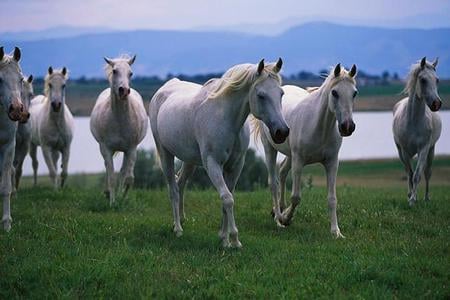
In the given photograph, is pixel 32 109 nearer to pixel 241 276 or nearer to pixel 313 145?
pixel 313 145

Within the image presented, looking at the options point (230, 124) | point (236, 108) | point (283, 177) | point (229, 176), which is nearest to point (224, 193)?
point (229, 176)

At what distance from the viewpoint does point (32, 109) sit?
16.6 meters

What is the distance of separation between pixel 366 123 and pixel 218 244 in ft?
242

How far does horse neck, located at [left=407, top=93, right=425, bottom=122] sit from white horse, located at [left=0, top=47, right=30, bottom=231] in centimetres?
705

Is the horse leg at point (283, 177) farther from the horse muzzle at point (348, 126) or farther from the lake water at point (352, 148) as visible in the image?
the lake water at point (352, 148)

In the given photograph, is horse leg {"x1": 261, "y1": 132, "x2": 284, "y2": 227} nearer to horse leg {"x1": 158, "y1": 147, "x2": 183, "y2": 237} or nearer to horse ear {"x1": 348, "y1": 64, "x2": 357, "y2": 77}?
horse leg {"x1": 158, "y1": 147, "x2": 183, "y2": 237}

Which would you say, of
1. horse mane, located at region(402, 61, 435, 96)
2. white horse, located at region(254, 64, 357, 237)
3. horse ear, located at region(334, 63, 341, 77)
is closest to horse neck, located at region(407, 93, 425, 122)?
horse mane, located at region(402, 61, 435, 96)

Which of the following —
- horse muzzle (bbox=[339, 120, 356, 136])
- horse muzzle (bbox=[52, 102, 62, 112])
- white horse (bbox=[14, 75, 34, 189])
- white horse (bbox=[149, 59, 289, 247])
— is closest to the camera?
white horse (bbox=[149, 59, 289, 247])

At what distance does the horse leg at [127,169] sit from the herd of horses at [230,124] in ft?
0.06

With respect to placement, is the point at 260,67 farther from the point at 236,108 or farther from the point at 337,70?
the point at 337,70

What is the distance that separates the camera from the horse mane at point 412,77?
476 inches

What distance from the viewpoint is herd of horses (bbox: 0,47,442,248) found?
8227 mm

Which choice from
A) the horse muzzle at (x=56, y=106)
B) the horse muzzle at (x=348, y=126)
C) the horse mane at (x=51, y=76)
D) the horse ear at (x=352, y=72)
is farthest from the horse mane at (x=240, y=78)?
the horse mane at (x=51, y=76)

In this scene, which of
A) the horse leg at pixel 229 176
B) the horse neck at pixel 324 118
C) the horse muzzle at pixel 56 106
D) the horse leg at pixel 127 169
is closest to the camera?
the horse leg at pixel 229 176
